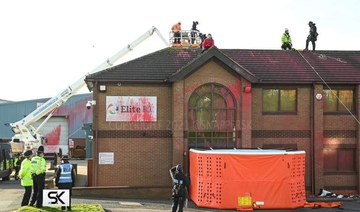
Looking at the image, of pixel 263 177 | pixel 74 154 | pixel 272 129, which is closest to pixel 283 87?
pixel 272 129

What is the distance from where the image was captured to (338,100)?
87.9 feet

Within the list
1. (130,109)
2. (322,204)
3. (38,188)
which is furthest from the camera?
(130,109)

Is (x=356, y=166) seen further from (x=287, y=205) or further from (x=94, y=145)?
(x=94, y=145)

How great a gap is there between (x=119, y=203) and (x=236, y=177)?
484cm

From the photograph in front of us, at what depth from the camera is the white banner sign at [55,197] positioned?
16.0 metres

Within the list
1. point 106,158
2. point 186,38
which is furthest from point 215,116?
point 186,38

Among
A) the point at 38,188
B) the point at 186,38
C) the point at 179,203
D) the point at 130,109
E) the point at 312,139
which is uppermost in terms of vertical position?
the point at 186,38

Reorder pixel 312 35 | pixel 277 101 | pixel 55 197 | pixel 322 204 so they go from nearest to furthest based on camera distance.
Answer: pixel 55 197
pixel 322 204
pixel 277 101
pixel 312 35

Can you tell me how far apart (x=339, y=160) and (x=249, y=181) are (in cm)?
782

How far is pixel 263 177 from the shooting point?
20906 millimetres

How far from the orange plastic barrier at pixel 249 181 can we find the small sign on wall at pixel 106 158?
5946 mm

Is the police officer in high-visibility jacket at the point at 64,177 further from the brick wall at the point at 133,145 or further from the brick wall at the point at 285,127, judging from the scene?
the brick wall at the point at 285,127

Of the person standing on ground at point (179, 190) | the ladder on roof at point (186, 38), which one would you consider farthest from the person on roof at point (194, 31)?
the person standing on ground at point (179, 190)

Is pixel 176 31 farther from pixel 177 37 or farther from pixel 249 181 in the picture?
pixel 249 181
